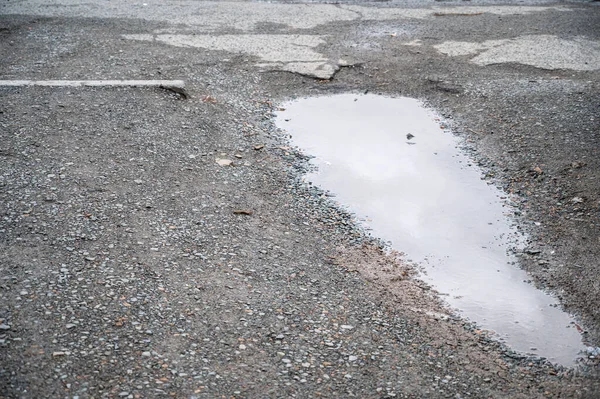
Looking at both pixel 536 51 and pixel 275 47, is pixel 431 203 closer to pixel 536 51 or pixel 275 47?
pixel 275 47

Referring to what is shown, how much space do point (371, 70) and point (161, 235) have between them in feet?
12.2

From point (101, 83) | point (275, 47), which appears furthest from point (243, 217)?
point (275, 47)

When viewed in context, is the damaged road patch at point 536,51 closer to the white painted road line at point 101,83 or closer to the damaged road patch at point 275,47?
the damaged road patch at point 275,47

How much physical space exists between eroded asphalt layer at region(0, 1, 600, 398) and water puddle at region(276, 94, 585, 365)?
163 mm

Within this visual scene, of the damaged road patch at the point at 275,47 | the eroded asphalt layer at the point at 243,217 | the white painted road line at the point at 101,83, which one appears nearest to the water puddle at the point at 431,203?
the eroded asphalt layer at the point at 243,217

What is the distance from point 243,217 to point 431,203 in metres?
1.50

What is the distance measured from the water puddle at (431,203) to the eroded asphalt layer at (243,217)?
16cm

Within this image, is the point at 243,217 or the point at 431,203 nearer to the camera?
the point at 243,217

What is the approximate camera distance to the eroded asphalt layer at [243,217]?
281 cm

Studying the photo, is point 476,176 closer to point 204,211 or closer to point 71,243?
point 204,211

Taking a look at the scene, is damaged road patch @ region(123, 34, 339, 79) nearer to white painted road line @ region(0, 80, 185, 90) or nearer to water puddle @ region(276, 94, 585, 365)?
water puddle @ region(276, 94, 585, 365)

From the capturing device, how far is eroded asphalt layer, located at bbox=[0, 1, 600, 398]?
9.23 ft

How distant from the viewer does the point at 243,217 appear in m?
4.02

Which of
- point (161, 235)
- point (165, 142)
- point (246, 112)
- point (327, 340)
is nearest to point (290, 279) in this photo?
point (327, 340)
